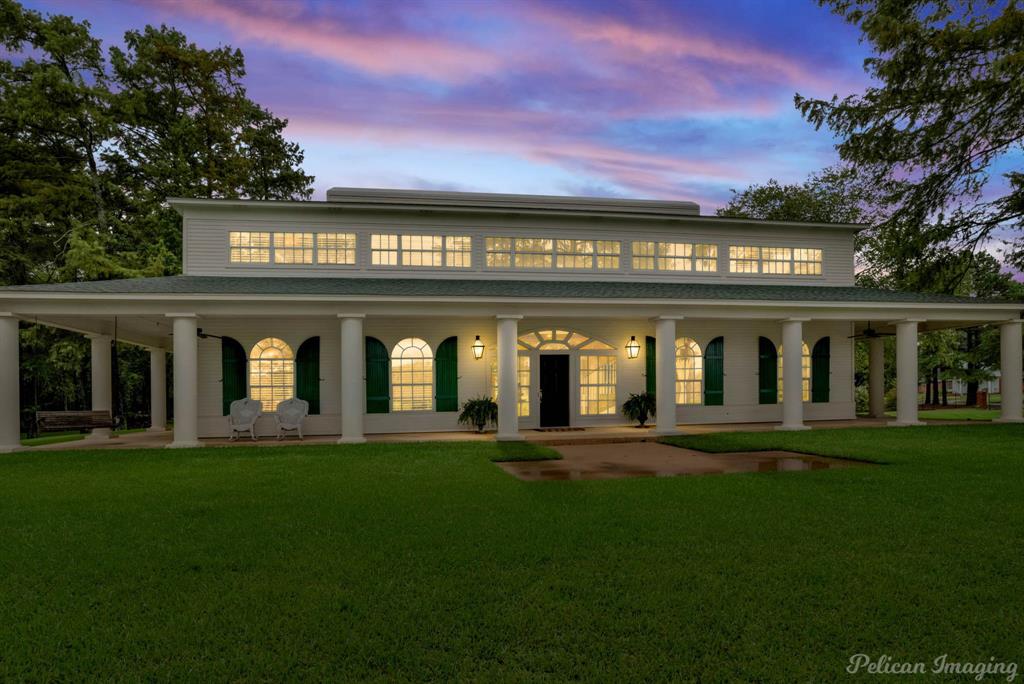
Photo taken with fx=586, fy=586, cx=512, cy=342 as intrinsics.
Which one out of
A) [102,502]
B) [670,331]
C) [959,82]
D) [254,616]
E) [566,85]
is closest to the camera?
[254,616]

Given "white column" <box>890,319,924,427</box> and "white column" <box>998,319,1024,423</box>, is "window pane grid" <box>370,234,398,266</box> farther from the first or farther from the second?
"white column" <box>998,319,1024,423</box>

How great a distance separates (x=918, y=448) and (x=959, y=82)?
449 inches

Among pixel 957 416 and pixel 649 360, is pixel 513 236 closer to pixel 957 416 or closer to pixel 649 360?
pixel 649 360

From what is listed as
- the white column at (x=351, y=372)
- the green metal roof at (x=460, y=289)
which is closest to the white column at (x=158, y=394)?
the green metal roof at (x=460, y=289)

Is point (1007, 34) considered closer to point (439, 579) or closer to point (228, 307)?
point (439, 579)

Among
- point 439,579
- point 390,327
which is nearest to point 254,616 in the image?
point 439,579

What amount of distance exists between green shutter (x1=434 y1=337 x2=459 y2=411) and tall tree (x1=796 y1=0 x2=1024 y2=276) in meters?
12.8

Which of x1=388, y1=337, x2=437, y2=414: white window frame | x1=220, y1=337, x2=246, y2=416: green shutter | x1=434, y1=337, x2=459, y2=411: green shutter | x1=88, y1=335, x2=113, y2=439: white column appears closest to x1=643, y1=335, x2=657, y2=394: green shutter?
x1=434, y1=337, x2=459, y2=411: green shutter

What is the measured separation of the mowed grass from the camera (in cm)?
344

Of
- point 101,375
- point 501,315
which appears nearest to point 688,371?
point 501,315

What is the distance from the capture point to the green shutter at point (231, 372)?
15.6m

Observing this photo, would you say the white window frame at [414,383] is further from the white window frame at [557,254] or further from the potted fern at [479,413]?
the white window frame at [557,254]

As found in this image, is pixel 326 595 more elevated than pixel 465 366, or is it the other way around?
pixel 465 366

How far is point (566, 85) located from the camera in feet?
77.1
